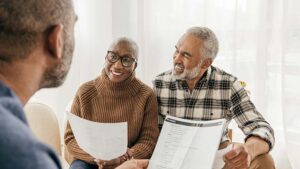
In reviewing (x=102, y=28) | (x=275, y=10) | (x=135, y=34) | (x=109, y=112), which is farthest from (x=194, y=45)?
Result: (x=102, y=28)

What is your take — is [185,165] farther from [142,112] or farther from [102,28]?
[102,28]

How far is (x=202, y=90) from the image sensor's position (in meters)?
1.70

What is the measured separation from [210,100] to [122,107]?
0.40 meters

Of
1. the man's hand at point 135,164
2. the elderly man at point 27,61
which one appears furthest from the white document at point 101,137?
the elderly man at point 27,61

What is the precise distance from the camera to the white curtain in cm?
Result: 195

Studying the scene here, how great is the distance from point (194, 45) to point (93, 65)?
3.42ft

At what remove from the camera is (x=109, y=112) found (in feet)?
5.42

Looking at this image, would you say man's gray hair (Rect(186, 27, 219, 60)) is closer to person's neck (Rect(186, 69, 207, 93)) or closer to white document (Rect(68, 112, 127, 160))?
person's neck (Rect(186, 69, 207, 93))

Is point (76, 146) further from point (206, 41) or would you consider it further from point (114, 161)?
point (206, 41)

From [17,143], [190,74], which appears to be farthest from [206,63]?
[17,143]

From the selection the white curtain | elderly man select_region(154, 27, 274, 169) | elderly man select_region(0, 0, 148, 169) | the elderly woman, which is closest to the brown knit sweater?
the elderly woman

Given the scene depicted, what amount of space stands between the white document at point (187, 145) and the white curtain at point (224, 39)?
0.77 metres

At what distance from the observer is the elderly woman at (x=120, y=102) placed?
1616mm

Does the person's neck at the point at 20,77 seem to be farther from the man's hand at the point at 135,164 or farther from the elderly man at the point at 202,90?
the elderly man at the point at 202,90
